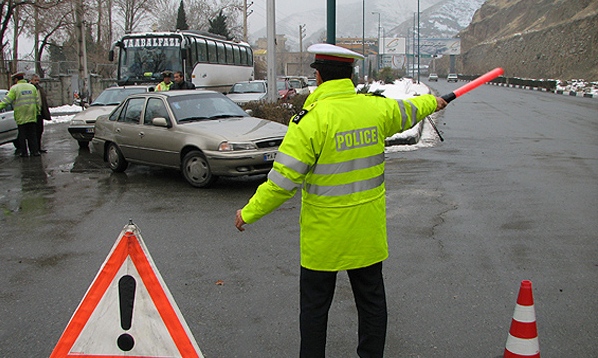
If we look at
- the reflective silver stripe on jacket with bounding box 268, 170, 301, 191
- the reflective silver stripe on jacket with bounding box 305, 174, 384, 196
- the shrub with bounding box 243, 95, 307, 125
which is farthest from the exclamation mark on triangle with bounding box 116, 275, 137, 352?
the shrub with bounding box 243, 95, 307, 125

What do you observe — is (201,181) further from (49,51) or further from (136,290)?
(49,51)

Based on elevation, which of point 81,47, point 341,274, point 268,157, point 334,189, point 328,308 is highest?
point 81,47

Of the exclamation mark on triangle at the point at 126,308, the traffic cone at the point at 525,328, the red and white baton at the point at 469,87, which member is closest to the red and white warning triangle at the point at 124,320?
the exclamation mark on triangle at the point at 126,308

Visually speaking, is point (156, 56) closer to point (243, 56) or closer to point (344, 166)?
point (243, 56)

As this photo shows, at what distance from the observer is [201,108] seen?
10641 mm

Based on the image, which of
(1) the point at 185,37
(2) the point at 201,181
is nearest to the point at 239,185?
(2) the point at 201,181

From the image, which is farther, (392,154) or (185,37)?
(185,37)

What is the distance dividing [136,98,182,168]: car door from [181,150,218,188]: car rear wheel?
0.26 metres

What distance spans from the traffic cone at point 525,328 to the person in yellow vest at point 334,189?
0.74 m

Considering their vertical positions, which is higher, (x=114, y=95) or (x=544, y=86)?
(x=544, y=86)

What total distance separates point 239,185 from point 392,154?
4345 millimetres

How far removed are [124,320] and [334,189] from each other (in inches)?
50.2

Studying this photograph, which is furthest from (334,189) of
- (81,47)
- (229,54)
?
(81,47)

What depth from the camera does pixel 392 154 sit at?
512 inches
